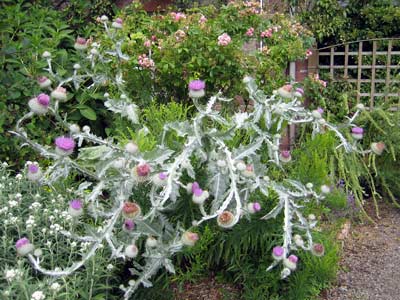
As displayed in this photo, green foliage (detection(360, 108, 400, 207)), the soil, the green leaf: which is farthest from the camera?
green foliage (detection(360, 108, 400, 207))

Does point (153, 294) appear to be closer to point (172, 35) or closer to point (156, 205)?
point (156, 205)

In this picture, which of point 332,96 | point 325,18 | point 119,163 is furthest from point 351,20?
point 119,163

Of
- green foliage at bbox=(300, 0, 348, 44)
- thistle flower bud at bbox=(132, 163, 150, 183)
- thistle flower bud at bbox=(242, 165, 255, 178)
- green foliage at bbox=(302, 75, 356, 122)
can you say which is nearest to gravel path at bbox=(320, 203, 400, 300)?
thistle flower bud at bbox=(242, 165, 255, 178)

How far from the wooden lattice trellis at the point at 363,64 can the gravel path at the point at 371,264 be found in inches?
74.9

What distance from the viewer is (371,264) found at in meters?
3.10

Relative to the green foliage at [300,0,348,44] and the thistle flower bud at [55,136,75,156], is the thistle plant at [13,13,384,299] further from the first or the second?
the green foliage at [300,0,348,44]

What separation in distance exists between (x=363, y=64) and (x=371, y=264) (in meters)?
3.18

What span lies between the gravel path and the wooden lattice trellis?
1.90 m

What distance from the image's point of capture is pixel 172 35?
373 centimetres

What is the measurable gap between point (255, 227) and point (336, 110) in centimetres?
318

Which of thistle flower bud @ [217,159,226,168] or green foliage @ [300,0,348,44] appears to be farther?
green foliage @ [300,0,348,44]

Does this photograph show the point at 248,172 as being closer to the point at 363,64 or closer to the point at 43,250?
the point at 43,250

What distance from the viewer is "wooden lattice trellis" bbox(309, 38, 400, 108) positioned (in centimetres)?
538

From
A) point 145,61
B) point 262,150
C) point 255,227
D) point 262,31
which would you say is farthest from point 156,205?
point 262,31
